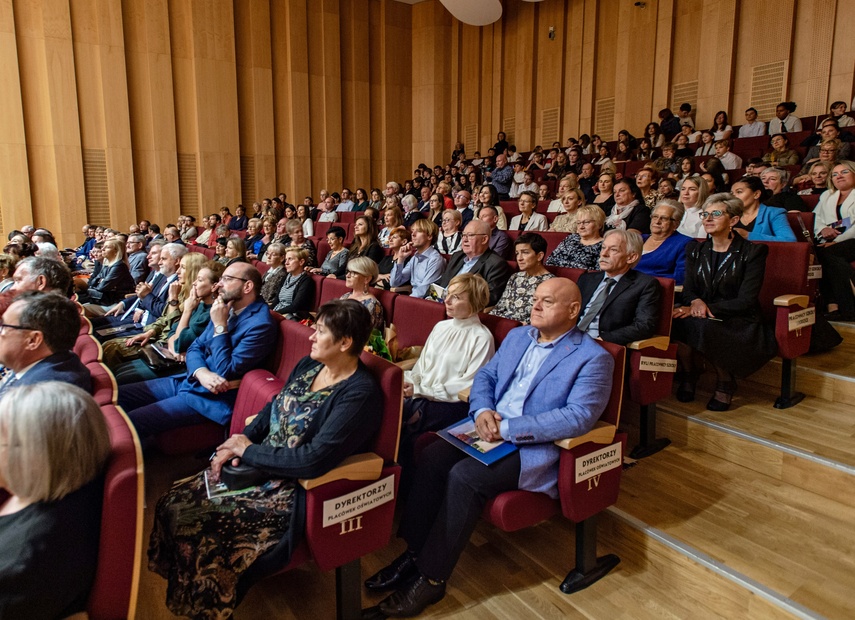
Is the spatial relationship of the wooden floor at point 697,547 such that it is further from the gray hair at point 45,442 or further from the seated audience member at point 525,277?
the seated audience member at point 525,277

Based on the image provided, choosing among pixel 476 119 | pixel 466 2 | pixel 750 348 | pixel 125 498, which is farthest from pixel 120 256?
pixel 476 119

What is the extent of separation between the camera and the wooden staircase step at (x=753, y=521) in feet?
4.54

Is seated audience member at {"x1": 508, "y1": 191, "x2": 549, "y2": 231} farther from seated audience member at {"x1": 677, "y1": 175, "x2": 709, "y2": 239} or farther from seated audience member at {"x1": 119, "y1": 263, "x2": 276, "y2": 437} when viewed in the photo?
seated audience member at {"x1": 119, "y1": 263, "x2": 276, "y2": 437}

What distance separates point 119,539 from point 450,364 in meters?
1.11

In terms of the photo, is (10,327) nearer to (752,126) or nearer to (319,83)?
(752,126)

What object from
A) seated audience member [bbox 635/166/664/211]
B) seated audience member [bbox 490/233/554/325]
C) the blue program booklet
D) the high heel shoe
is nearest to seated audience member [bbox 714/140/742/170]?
seated audience member [bbox 635/166/664/211]

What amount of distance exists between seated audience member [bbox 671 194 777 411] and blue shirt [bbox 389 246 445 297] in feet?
4.27

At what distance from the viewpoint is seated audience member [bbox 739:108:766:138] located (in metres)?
5.78

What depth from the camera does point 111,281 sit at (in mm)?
3924

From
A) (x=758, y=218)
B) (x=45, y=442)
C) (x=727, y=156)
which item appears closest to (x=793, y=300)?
(x=758, y=218)

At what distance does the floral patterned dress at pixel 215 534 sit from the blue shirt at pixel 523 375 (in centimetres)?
50

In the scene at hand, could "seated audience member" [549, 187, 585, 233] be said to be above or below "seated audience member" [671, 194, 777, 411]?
above

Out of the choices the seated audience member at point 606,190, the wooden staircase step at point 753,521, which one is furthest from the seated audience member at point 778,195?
the wooden staircase step at point 753,521

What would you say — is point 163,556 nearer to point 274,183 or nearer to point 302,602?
point 302,602
